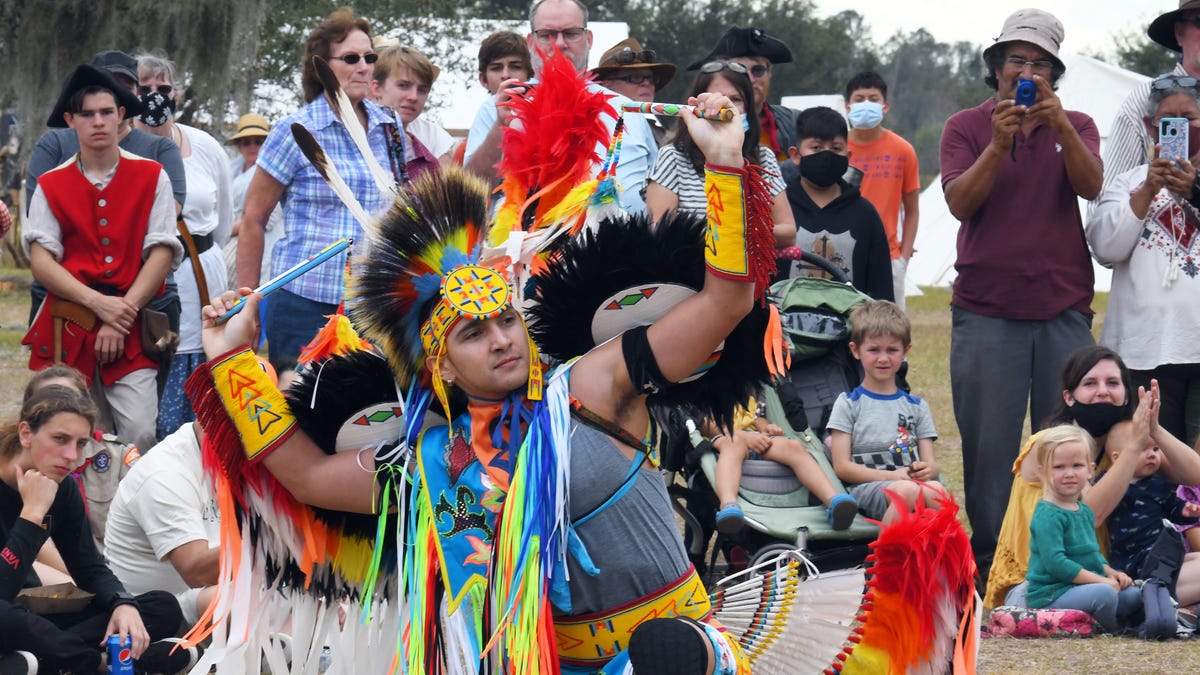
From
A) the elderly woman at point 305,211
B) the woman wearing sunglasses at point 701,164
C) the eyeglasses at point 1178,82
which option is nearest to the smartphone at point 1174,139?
the eyeglasses at point 1178,82

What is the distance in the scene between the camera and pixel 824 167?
6359 mm

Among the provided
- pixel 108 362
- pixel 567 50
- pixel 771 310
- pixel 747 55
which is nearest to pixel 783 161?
pixel 747 55

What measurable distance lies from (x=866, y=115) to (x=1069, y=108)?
13.0 metres

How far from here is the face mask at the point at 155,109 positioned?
6.84 metres

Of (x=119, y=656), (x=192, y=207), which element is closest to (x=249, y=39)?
(x=192, y=207)

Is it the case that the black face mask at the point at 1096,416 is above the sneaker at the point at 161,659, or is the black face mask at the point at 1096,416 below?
above

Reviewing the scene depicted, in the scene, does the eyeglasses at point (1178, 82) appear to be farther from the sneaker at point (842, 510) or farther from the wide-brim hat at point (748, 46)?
the sneaker at point (842, 510)

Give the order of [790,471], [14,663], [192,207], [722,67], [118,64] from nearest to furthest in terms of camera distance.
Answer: [14,663], [722,67], [790,471], [118,64], [192,207]

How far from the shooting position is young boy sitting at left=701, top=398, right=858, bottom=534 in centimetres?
558

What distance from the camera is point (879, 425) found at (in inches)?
230

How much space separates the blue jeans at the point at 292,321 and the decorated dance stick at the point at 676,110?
6.82 ft

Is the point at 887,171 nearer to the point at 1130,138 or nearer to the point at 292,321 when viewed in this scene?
the point at 1130,138

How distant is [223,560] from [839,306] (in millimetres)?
3160

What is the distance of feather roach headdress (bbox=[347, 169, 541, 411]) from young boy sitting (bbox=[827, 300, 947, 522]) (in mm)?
2702
